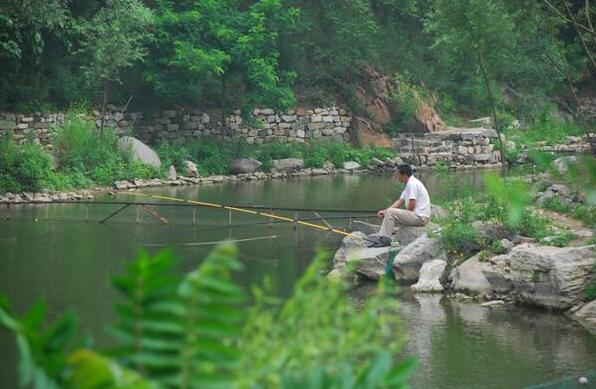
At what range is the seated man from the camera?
16719 millimetres

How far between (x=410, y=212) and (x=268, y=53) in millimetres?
20014

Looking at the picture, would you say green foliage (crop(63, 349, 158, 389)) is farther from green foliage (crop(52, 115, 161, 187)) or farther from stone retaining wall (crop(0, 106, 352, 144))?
stone retaining wall (crop(0, 106, 352, 144))

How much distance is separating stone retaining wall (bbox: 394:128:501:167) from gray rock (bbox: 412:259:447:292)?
22.1 m

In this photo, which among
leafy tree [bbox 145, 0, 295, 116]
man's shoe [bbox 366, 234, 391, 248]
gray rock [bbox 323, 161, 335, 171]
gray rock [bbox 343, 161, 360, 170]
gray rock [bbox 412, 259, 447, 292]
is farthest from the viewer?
gray rock [bbox 343, 161, 360, 170]

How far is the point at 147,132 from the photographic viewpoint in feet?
114

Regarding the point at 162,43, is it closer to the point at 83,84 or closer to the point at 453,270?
the point at 83,84

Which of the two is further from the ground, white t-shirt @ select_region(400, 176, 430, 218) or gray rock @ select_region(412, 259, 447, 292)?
white t-shirt @ select_region(400, 176, 430, 218)

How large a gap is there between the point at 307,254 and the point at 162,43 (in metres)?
16.3

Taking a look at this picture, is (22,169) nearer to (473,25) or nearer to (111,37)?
(111,37)

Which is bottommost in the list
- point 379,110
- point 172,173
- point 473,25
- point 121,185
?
point 121,185

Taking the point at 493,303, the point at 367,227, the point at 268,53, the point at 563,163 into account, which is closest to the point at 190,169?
the point at 268,53

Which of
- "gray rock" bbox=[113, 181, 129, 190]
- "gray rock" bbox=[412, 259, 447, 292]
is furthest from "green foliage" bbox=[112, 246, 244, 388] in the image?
"gray rock" bbox=[113, 181, 129, 190]

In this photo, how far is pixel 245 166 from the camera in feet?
108

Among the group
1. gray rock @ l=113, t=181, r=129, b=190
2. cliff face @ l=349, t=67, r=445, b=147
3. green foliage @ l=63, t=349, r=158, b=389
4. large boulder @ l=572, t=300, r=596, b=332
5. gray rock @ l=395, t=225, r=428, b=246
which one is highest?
cliff face @ l=349, t=67, r=445, b=147
